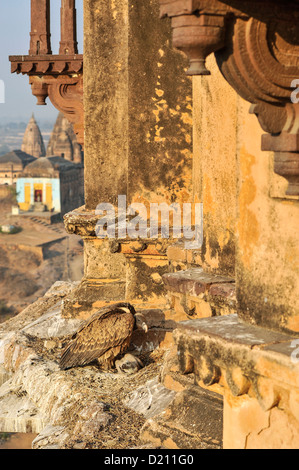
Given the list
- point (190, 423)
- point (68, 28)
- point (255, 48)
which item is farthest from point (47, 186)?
point (255, 48)

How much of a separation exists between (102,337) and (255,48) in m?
3.64

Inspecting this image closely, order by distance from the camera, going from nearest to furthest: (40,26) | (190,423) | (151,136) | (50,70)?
(190,423) → (151,136) → (50,70) → (40,26)

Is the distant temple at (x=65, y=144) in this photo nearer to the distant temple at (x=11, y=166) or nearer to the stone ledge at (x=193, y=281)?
the distant temple at (x=11, y=166)

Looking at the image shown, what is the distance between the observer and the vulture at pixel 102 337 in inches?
219

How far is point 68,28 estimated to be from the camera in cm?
967

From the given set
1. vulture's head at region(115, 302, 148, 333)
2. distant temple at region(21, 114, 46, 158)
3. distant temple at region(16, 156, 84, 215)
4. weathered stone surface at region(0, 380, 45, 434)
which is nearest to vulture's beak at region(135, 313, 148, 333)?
vulture's head at region(115, 302, 148, 333)

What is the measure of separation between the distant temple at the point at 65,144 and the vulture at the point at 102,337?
219ft

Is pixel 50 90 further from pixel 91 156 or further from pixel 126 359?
pixel 126 359

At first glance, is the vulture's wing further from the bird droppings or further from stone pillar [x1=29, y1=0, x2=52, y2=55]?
stone pillar [x1=29, y1=0, x2=52, y2=55]

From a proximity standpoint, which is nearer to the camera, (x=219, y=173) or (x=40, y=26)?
(x=219, y=173)

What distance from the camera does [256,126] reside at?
2.62 m

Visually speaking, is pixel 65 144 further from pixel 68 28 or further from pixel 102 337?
pixel 102 337

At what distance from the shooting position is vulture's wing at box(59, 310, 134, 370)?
5.55m
